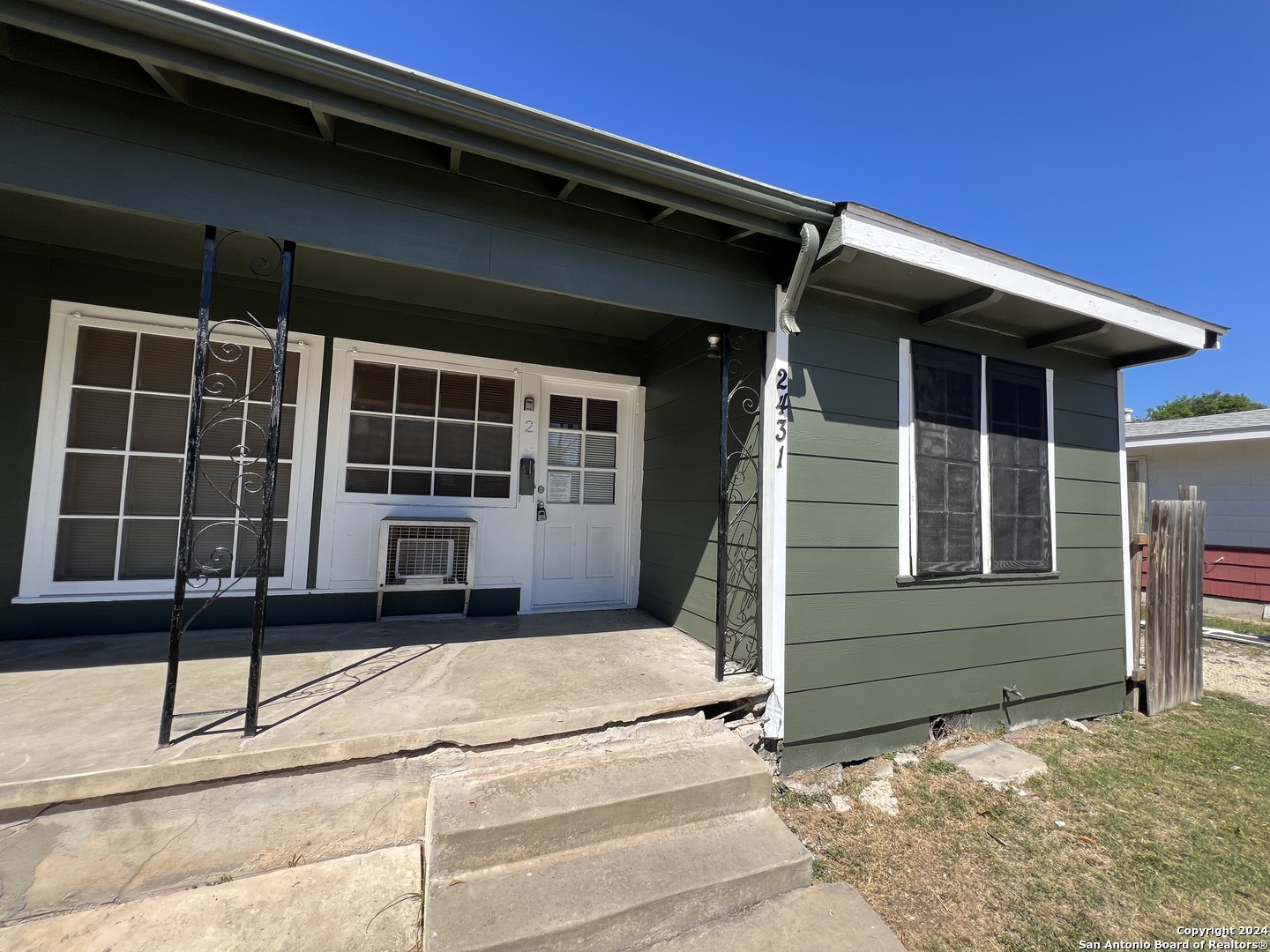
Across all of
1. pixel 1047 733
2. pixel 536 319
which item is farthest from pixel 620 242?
pixel 1047 733

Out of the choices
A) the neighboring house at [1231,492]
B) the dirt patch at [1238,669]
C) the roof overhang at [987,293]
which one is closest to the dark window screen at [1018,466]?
the roof overhang at [987,293]

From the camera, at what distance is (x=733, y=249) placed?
2.51 metres

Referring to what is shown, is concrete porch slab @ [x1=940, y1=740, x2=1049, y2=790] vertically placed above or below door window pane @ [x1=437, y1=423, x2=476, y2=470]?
below

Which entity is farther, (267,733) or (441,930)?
(267,733)

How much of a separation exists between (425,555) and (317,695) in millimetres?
1253

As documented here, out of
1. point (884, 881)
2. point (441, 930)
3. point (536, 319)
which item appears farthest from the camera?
point (536, 319)

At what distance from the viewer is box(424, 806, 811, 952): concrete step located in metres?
1.36

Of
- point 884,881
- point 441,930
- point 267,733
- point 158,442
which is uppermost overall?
point 158,442

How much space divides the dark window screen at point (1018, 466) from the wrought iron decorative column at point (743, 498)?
1.57m

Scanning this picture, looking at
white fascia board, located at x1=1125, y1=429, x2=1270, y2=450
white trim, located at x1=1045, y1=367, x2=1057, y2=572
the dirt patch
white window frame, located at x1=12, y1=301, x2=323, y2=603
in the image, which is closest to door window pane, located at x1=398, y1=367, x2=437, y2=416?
white window frame, located at x1=12, y1=301, x2=323, y2=603

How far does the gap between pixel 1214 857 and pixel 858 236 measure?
9.58 feet

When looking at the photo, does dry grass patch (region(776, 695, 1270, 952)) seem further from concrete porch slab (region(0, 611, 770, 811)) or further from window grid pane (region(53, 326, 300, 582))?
window grid pane (region(53, 326, 300, 582))

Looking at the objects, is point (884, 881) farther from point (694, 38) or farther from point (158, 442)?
point (694, 38)

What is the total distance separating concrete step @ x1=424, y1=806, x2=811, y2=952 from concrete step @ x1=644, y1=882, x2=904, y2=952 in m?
0.03
